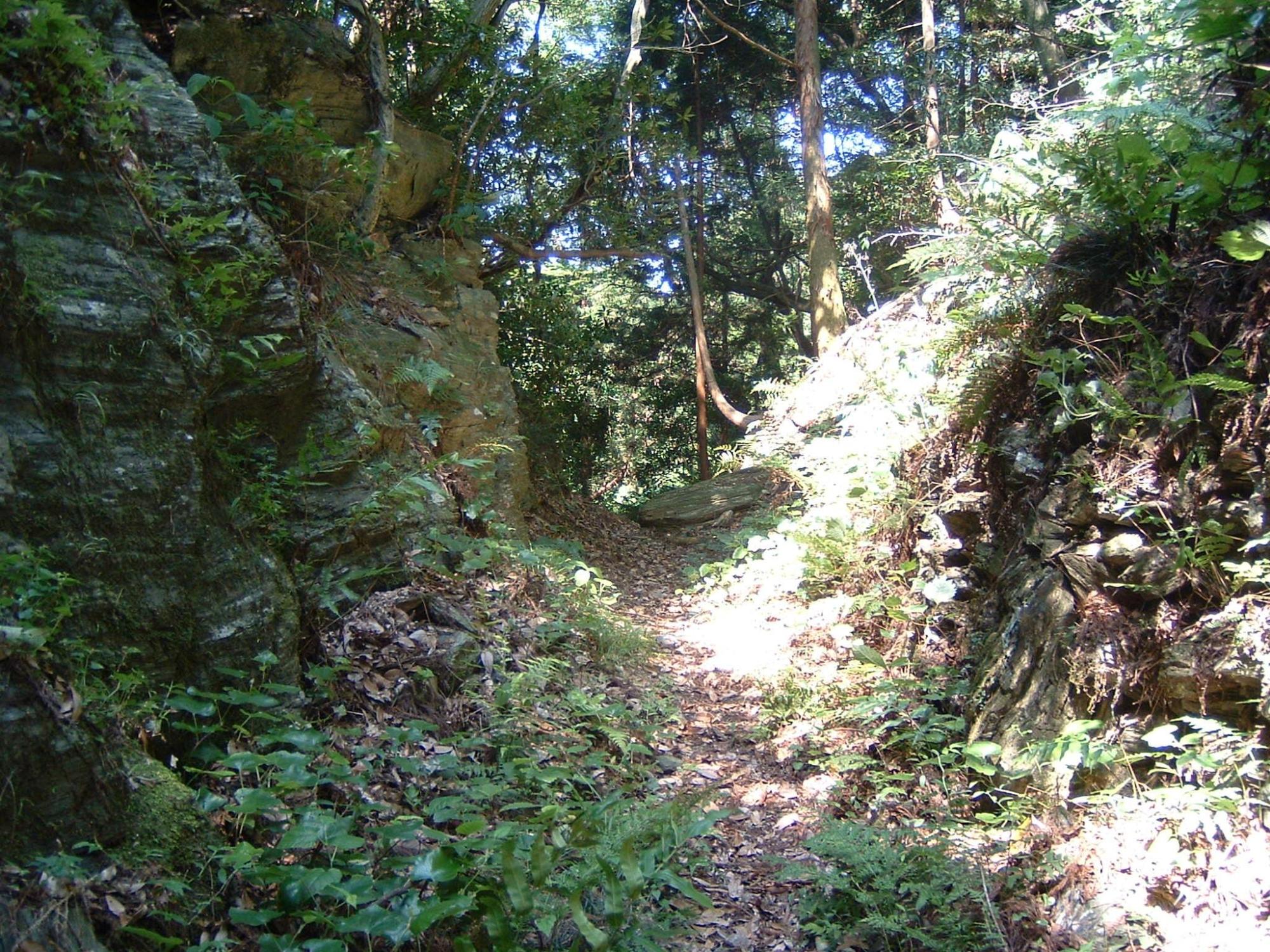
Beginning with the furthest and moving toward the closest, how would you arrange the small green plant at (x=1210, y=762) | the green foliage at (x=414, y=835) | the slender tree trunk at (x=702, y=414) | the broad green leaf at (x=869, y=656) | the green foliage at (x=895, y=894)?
the slender tree trunk at (x=702, y=414) → the broad green leaf at (x=869, y=656) → the green foliage at (x=895, y=894) → the small green plant at (x=1210, y=762) → the green foliage at (x=414, y=835)

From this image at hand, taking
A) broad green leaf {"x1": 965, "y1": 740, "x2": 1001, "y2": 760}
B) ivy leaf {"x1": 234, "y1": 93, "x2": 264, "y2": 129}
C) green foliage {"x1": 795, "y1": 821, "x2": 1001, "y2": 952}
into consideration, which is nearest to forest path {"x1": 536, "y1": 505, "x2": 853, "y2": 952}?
green foliage {"x1": 795, "y1": 821, "x2": 1001, "y2": 952}

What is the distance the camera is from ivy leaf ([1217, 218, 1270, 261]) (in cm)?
359

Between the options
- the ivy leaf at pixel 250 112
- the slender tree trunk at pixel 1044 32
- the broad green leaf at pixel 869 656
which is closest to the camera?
the broad green leaf at pixel 869 656

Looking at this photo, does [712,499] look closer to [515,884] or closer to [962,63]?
[962,63]

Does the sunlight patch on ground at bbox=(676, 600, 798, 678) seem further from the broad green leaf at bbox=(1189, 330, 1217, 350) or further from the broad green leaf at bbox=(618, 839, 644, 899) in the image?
the broad green leaf at bbox=(1189, 330, 1217, 350)

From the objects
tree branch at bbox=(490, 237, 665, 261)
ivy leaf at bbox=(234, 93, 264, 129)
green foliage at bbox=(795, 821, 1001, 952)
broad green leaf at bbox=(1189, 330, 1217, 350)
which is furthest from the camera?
tree branch at bbox=(490, 237, 665, 261)

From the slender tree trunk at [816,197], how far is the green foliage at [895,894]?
346 inches

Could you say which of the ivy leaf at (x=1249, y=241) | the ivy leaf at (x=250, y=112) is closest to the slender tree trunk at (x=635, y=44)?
the ivy leaf at (x=250, y=112)

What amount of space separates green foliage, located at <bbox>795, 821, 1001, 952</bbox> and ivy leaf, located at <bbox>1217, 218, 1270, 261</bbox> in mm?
2735

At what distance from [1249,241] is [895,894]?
3061mm

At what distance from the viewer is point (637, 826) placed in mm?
3529

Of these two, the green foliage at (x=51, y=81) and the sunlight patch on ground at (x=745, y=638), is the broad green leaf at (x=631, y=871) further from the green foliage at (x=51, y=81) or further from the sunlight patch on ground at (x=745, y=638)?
the green foliage at (x=51, y=81)

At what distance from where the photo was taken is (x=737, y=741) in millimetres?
5254

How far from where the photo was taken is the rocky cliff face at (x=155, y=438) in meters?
2.78
